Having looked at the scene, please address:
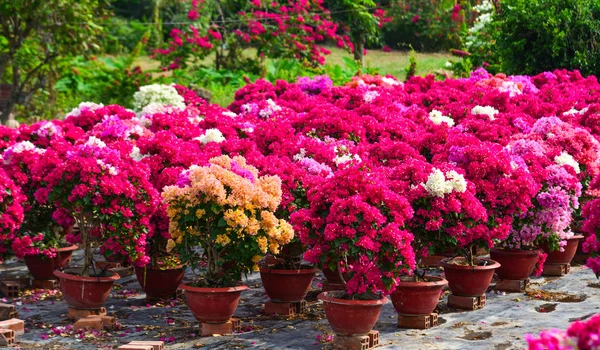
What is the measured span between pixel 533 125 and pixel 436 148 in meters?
1.86

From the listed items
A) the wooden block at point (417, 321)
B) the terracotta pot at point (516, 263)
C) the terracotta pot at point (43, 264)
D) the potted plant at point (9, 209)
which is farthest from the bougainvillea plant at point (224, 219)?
the terracotta pot at point (516, 263)

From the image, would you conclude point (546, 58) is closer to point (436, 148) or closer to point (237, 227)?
point (436, 148)

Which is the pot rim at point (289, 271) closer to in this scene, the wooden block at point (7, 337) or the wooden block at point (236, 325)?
→ the wooden block at point (236, 325)

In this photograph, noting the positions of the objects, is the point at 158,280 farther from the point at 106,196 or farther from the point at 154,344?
the point at 154,344

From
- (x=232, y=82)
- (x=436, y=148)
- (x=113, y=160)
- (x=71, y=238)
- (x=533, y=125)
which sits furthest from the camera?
(x=232, y=82)

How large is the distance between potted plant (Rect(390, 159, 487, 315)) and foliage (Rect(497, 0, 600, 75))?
9.20 m

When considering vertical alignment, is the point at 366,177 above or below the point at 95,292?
above

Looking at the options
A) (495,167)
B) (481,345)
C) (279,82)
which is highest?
(279,82)

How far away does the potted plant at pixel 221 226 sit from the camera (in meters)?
7.70

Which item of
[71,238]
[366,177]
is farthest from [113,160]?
[366,177]

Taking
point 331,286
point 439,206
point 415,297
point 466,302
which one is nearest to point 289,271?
point 331,286

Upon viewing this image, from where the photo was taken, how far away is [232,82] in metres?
23.4

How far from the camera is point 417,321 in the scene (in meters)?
8.06

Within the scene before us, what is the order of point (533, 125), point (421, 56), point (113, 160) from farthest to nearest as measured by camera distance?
point (421, 56)
point (533, 125)
point (113, 160)
